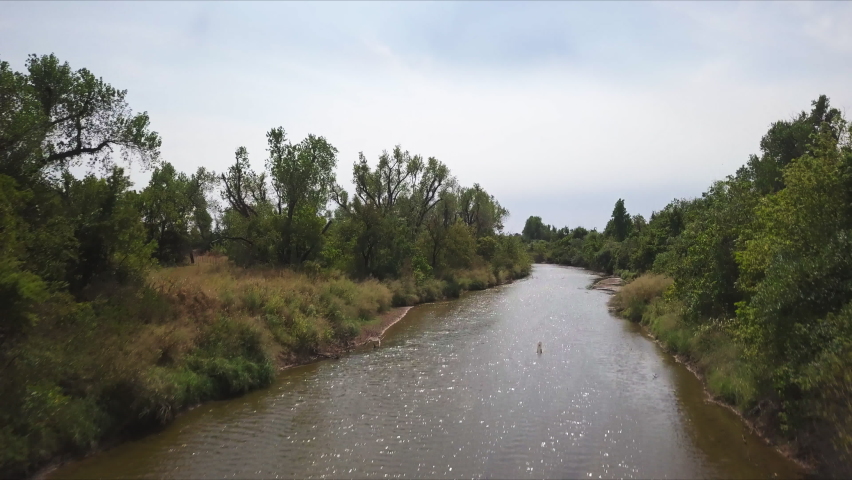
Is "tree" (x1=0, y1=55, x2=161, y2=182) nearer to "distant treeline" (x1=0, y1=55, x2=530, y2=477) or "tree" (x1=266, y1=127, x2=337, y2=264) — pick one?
"distant treeline" (x1=0, y1=55, x2=530, y2=477)

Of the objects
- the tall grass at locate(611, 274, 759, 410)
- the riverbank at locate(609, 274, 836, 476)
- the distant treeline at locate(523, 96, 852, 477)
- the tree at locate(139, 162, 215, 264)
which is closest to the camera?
the distant treeline at locate(523, 96, 852, 477)

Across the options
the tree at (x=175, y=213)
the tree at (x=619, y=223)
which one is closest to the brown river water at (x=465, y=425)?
the tree at (x=175, y=213)

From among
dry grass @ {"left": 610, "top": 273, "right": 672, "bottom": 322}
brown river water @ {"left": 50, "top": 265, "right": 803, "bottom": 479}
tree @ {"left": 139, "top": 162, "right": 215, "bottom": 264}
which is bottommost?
brown river water @ {"left": 50, "top": 265, "right": 803, "bottom": 479}

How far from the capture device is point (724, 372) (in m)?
18.4

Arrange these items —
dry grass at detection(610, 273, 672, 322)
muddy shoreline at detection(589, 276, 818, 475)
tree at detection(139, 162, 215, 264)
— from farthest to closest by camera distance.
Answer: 1. tree at detection(139, 162, 215, 264)
2. dry grass at detection(610, 273, 672, 322)
3. muddy shoreline at detection(589, 276, 818, 475)

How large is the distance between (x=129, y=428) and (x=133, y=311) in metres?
5.10

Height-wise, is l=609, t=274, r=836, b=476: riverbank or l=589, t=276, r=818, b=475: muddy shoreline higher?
l=609, t=274, r=836, b=476: riverbank

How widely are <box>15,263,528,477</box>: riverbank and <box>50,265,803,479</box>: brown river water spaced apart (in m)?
0.65

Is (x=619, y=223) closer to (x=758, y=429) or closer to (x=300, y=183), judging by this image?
(x=300, y=183)

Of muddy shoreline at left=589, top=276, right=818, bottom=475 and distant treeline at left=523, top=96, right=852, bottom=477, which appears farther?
muddy shoreline at left=589, top=276, right=818, bottom=475

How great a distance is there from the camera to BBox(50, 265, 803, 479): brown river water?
12.8 meters

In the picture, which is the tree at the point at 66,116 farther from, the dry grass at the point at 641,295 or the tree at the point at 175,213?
the dry grass at the point at 641,295

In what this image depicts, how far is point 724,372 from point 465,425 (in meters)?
9.50

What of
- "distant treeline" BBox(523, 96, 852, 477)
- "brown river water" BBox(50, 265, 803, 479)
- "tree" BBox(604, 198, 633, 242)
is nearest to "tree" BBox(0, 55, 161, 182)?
"brown river water" BBox(50, 265, 803, 479)
